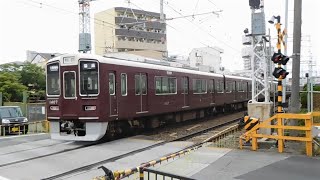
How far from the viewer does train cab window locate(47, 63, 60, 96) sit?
44.7ft

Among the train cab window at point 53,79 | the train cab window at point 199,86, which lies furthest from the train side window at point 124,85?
the train cab window at point 199,86

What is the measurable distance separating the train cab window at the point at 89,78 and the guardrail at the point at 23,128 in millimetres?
8539

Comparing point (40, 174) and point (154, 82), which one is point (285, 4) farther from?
point (40, 174)

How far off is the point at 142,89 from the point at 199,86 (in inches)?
268

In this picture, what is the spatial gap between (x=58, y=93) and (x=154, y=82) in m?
4.35

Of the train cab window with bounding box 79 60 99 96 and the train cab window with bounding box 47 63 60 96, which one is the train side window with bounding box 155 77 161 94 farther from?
the train cab window with bounding box 47 63 60 96

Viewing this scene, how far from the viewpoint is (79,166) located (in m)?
9.55

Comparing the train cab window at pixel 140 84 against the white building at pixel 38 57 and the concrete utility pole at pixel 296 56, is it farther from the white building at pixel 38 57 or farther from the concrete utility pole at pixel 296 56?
the white building at pixel 38 57

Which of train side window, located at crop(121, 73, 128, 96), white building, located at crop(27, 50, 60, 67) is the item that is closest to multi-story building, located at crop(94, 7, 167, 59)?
white building, located at crop(27, 50, 60, 67)

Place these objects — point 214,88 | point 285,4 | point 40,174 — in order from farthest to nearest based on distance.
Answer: point 214,88, point 285,4, point 40,174

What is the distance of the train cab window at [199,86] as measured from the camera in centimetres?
2105

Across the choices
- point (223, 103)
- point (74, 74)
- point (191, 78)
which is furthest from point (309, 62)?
point (74, 74)

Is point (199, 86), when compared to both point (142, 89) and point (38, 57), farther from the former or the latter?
point (38, 57)

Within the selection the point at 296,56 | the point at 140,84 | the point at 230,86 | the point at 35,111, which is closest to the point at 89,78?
the point at 140,84
